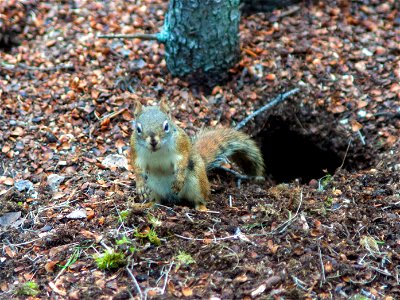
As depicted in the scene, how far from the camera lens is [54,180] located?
17.2 ft

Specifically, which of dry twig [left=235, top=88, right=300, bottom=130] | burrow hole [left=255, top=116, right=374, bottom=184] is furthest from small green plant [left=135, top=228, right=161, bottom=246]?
burrow hole [left=255, top=116, right=374, bottom=184]

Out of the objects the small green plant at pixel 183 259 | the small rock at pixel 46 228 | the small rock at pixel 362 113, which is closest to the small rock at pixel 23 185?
the small rock at pixel 46 228

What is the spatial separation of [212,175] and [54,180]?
4.52 feet

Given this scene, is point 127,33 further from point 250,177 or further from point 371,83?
point 371,83

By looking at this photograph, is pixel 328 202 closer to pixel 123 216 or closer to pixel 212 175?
pixel 212 175

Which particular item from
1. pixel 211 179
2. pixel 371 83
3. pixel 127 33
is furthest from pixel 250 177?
pixel 127 33

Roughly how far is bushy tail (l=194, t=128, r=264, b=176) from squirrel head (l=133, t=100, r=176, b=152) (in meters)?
0.65

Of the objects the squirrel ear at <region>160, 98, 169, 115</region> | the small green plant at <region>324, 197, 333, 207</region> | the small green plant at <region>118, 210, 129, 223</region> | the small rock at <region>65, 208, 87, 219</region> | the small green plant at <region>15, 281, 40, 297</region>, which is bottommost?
the small green plant at <region>15, 281, 40, 297</region>

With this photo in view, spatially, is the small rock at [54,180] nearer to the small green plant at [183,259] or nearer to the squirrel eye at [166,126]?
the squirrel eye at [166,126]

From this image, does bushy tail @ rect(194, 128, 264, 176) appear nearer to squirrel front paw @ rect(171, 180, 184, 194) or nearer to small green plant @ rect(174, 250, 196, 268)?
squirrel front paw @ rect(171, 180, 184, 194)

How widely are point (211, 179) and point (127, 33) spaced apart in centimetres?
200

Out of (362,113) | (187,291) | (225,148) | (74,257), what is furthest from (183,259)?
(362,113)

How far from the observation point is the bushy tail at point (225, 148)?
5270 mm

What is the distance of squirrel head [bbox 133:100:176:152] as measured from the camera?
14.3 ft
